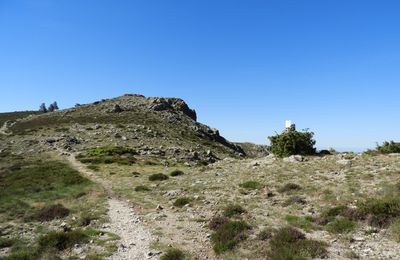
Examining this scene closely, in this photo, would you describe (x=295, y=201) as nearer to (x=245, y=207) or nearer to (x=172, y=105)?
(x=245, y=207)

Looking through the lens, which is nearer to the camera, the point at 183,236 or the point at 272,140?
the point at 183,236

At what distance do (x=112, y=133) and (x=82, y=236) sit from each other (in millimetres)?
52935

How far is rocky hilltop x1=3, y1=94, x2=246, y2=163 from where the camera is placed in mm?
57562

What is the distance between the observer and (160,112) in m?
102

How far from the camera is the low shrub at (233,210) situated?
19794 mm

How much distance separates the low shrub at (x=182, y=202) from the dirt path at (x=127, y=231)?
2.82 m

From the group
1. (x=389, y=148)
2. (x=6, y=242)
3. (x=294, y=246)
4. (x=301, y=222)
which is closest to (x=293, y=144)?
(x=389, y=148)

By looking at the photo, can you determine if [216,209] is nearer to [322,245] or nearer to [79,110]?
[322,245]

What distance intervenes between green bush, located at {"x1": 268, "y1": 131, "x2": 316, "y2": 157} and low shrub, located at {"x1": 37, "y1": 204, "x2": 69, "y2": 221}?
74.1 feet

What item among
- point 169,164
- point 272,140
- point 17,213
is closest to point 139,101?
point 169,164

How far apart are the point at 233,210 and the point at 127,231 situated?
5.85 metres

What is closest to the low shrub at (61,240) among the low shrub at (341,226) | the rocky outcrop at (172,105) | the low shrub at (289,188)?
the low shrub at (341,226)

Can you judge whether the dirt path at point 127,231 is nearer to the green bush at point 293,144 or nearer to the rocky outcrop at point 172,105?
the green bush at point 293,144

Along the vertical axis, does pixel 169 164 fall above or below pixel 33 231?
above
